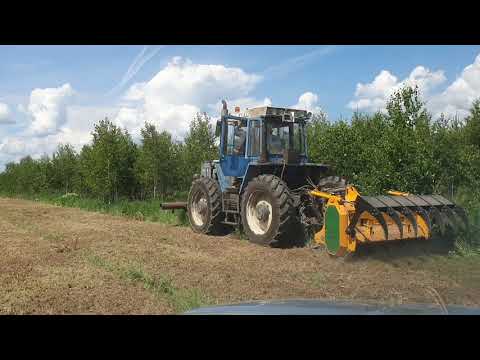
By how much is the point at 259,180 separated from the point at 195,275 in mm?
3124

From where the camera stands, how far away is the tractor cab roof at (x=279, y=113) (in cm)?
1037

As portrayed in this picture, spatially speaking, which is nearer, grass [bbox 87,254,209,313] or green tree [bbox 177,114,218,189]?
grass [bbox 87,254,209,313]

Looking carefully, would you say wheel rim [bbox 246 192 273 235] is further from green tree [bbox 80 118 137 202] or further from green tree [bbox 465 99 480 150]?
green tree [bbox 80 118 137 202]

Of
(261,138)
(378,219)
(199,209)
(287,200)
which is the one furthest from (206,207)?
(378,219)

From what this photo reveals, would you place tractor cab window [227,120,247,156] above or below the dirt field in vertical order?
above

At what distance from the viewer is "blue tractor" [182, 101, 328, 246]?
932 centimetres

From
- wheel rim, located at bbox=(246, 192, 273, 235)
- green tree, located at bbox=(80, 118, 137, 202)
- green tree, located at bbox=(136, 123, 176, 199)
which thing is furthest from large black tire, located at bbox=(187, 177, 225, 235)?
green tree, located at bbox=(80, 118, 137, 202)

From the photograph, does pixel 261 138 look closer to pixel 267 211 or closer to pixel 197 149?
pixel 267 211

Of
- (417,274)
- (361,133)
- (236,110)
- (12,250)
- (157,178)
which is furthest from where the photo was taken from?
(157,178)

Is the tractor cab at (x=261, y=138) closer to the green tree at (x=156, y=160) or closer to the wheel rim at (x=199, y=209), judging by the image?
the wheel rim at (x=199, y=209)
